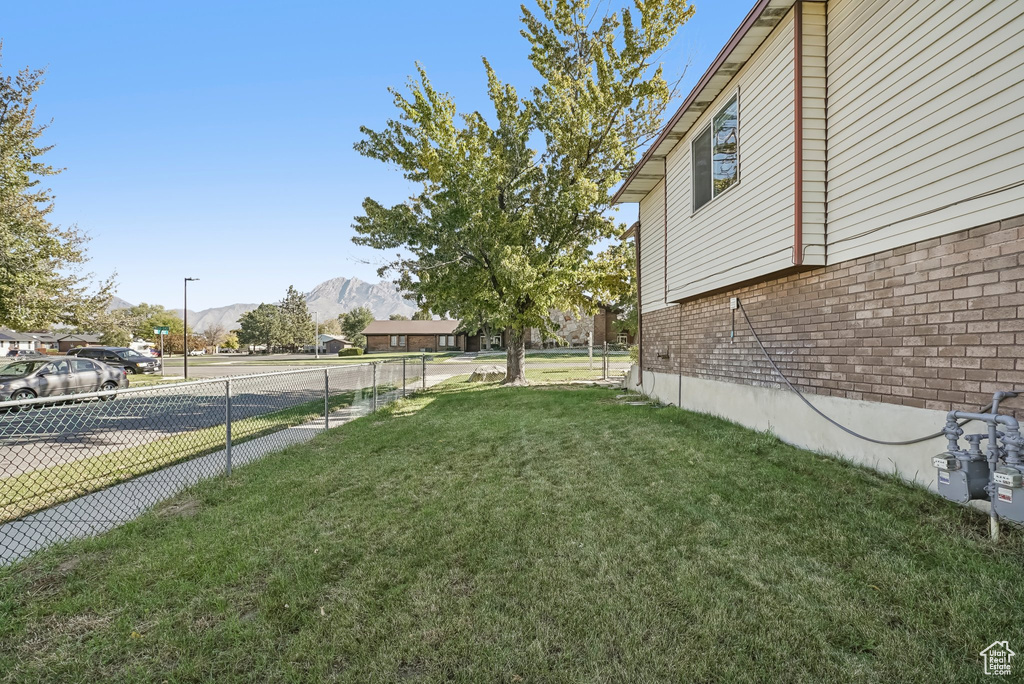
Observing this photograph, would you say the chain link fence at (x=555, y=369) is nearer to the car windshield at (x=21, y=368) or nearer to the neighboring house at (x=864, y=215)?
the neighboring house at (x=864, y=215)

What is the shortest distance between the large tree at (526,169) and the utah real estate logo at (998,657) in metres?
10.1

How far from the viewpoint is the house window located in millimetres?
6359

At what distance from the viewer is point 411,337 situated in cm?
6119

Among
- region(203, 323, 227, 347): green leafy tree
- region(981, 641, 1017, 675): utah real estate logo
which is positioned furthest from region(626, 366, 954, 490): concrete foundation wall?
region(203, 323, 227, 347): green leafy tree

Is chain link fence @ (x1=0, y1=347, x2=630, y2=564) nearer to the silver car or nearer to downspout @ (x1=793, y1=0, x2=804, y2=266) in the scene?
the silver car

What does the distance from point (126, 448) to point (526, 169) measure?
11637 millimetres

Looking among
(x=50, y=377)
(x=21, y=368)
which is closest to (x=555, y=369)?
(x=50, y=377)

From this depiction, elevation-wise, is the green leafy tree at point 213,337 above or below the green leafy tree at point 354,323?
below

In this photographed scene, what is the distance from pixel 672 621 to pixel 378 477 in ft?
11.3

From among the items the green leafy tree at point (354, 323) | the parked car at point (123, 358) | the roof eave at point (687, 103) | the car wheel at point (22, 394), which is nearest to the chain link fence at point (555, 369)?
the roof eave at point (687, 103)

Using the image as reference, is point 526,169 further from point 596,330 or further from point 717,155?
point 596,330

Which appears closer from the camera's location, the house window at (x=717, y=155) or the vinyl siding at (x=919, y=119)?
the vinyl siding at (x=919, y=119)

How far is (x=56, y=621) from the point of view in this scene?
2365mm

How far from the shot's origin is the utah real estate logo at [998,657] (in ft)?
6.06
